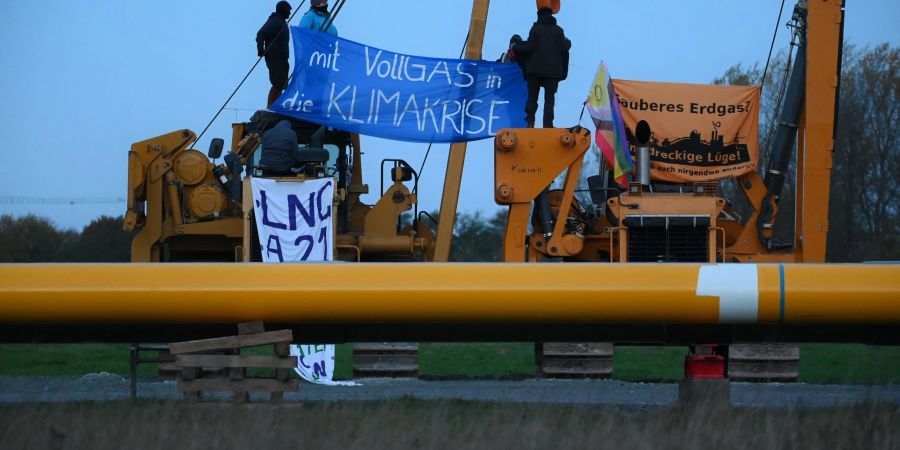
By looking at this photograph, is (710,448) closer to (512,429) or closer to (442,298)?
(512,429)

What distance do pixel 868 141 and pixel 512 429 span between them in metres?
19.5

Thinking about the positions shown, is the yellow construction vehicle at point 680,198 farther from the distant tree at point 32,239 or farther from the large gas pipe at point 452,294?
the distant tree at point 32,239

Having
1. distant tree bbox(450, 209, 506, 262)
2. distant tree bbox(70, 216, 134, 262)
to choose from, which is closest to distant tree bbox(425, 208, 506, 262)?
distant tree bbox(450, 209, 506, 262)

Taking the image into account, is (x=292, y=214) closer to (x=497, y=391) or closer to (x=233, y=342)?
(x=497, y=391)

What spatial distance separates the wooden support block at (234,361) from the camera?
8.48 meters

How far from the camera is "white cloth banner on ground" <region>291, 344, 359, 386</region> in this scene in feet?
37.0

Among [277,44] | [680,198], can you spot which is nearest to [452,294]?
[680,198]

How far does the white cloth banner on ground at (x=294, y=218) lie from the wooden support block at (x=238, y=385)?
3.14 metres

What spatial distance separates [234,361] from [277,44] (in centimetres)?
572

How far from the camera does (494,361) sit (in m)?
16.2

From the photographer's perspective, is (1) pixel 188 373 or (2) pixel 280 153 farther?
(2) pixel 280 153

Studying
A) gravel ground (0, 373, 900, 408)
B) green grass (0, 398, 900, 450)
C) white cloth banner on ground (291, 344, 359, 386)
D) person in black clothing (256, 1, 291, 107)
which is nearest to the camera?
green grass (0, 398, 900, 450)

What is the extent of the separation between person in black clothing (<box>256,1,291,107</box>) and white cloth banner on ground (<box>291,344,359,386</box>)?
3591mm

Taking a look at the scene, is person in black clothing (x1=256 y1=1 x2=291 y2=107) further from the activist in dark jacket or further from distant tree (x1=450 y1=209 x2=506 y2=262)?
distant tree (x1=450 y1=209 x2=506 y2=262)
